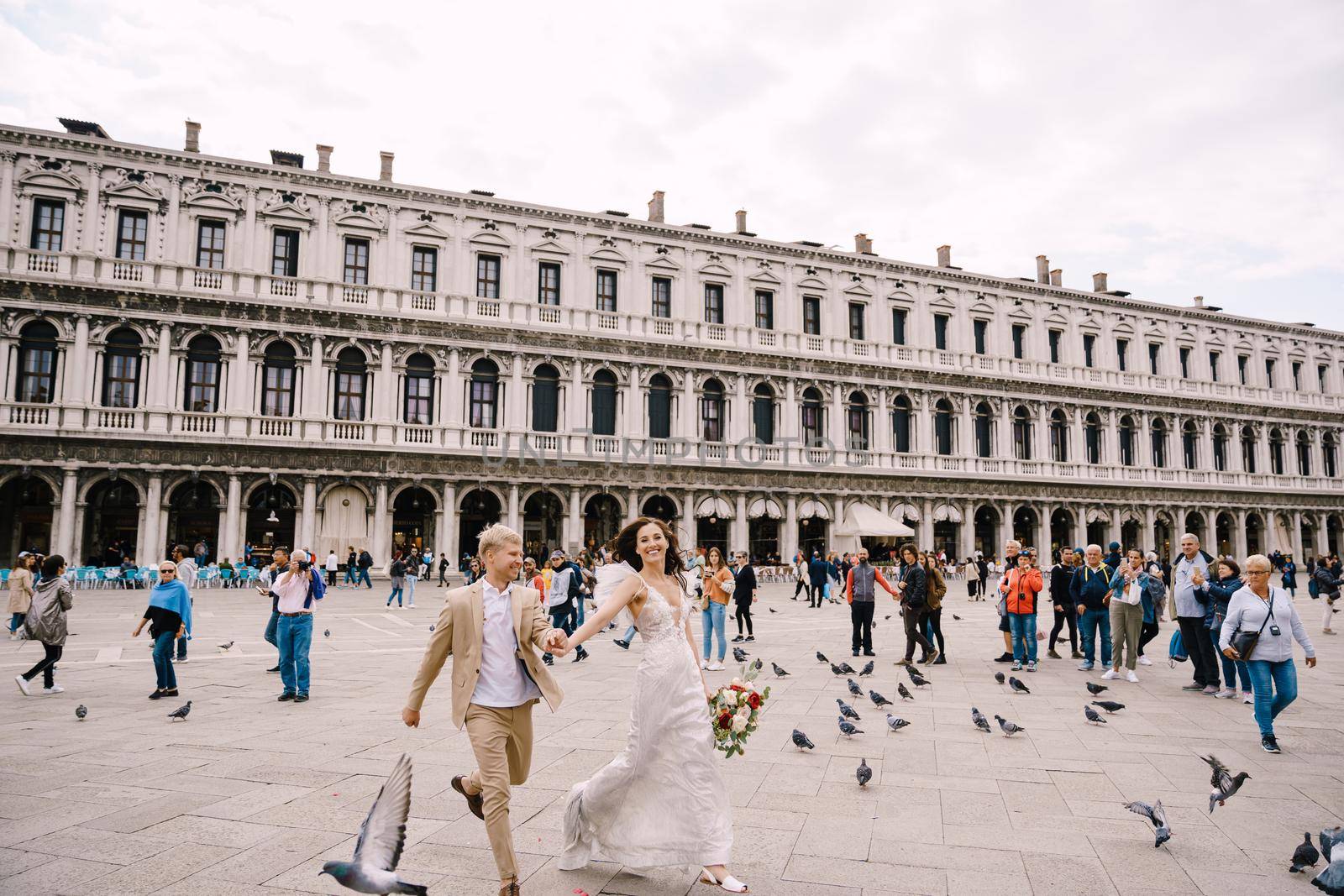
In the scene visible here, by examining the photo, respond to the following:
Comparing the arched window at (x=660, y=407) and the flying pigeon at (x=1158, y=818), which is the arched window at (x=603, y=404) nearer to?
the arched window at (x=660, y=407)

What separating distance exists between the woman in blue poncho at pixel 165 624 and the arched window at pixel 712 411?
24.2m

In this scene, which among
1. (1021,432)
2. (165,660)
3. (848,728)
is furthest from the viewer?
(1021,432)

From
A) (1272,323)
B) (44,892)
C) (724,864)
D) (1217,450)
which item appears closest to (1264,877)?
(724,864)

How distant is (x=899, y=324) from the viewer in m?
36.4

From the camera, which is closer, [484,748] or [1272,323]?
[484,748]

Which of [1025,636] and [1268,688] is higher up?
[1268,688]

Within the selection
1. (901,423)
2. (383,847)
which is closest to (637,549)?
(383,847)

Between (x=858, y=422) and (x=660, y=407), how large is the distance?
846 cm

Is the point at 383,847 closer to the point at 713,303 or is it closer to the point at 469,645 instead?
the point at 469,645

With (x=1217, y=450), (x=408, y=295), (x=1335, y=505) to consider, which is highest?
(x=408, y=295)

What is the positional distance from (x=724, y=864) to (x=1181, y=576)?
854cm

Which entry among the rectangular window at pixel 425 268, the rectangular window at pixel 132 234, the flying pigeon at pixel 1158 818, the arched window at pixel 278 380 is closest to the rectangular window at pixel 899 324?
the rectangular window at pixel 425 268

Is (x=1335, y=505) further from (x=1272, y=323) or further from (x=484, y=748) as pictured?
(x=484, y=748)

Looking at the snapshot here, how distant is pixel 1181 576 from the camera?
34.1ft
